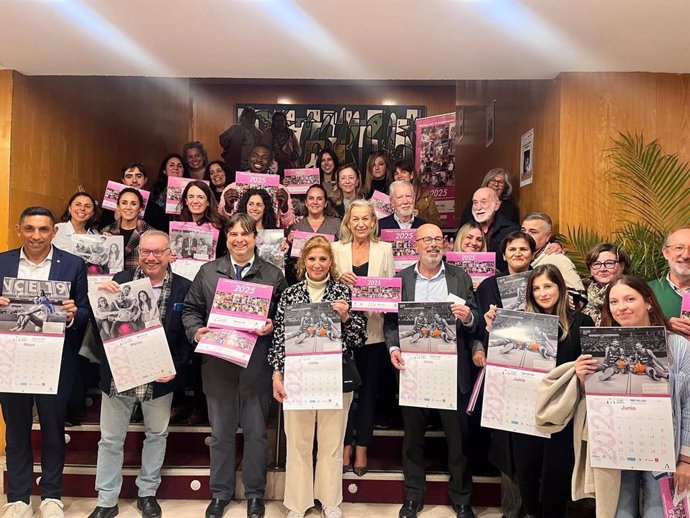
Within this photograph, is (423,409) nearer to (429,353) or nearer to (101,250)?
(429,353)

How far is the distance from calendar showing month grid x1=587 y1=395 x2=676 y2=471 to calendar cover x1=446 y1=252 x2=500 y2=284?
1.23m

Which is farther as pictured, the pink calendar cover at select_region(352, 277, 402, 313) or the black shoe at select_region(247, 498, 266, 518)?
the black shoe at select_region(247, 498, 266, 518)

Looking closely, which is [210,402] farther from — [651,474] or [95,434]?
[651,474]

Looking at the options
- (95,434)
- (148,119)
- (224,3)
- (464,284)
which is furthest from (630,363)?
(148,119)

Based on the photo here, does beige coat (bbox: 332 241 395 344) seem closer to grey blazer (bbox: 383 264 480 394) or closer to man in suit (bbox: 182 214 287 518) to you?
grey blazer (bbox: 383 264 480 394)

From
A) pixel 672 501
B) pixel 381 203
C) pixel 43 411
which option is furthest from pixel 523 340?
pixel 43 411

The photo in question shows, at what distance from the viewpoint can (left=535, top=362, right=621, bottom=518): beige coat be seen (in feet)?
7.89

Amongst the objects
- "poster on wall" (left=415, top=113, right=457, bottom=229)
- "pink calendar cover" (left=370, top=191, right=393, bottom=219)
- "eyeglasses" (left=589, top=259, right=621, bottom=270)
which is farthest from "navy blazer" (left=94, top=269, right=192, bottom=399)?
"poster on wall" (left=415, top=113, right=457, bottom=229)

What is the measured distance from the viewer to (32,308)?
3.04 meters

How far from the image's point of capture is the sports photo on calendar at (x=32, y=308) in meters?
3.03

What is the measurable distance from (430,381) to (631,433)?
104cm

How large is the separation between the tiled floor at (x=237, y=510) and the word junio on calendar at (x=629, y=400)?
1.31m

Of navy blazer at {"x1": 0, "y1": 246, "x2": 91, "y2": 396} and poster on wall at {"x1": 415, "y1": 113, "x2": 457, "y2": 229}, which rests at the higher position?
poster on wall at {"x1": 415, "y1": 113, "x2": 457, "y2": 229}

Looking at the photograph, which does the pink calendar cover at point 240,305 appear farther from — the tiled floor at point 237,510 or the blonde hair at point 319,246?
the tiled floor at point 237,510
